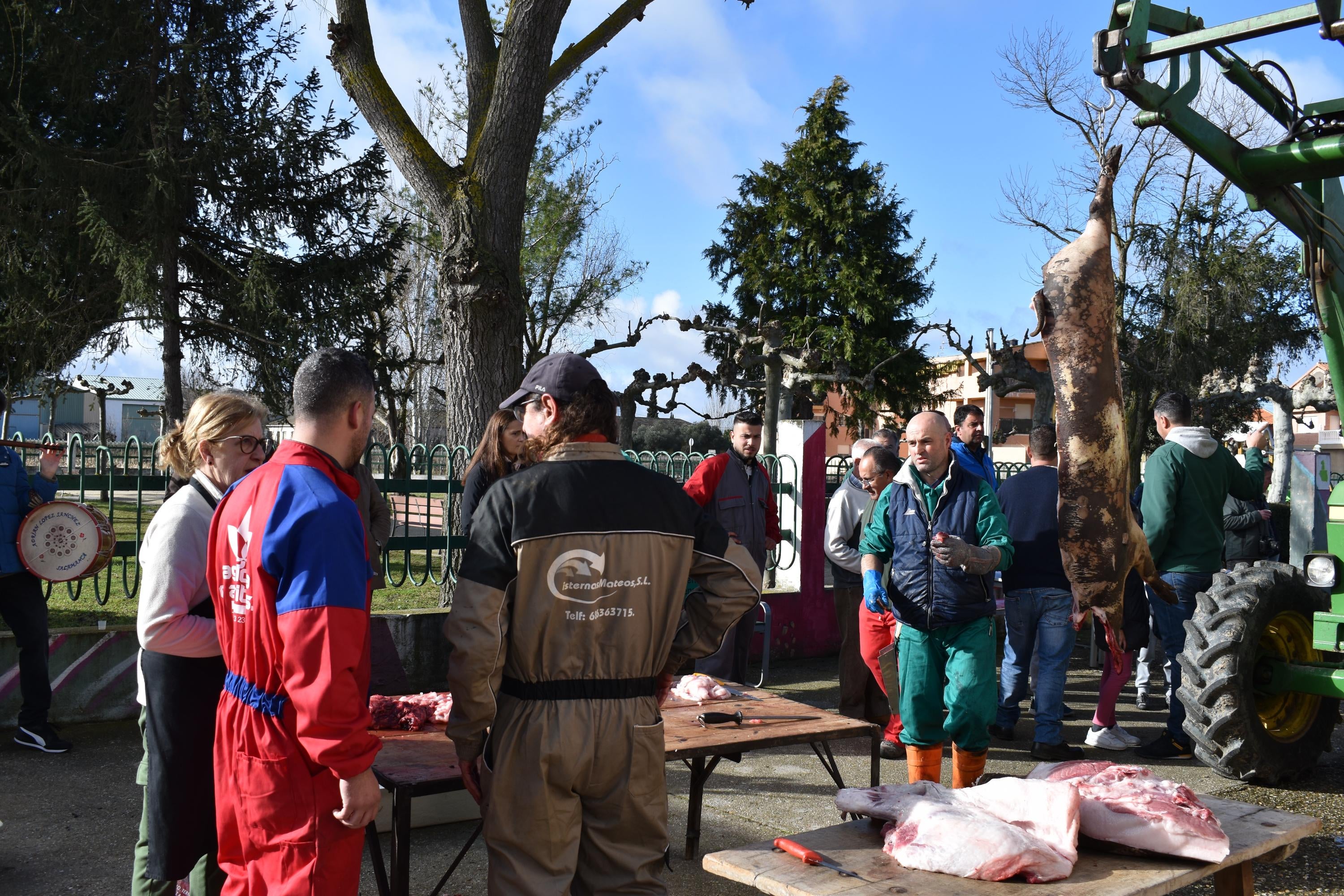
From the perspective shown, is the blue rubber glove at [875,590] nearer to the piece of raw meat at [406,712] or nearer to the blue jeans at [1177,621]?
the piece of raw meat at [406,712]

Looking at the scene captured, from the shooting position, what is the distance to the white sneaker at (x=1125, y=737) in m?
6.89

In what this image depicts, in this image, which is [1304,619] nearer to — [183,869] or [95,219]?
[183,869]

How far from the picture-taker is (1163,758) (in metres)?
6.66

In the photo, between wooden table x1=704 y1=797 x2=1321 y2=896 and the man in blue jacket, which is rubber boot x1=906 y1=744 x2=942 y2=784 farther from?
the man in blue jacket

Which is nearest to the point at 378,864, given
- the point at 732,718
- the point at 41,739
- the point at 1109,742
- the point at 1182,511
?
the point at 732,718

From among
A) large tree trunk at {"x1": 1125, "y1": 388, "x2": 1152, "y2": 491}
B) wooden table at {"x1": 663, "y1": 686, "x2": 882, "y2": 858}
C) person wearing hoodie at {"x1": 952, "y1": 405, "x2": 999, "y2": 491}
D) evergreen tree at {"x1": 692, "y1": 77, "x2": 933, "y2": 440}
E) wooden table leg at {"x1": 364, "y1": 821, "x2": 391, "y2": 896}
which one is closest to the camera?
wooden table leg at {"x1": 364, "y1": 821, "x2": 391, "y2": 896}

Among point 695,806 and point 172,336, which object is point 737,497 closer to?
point 695,806

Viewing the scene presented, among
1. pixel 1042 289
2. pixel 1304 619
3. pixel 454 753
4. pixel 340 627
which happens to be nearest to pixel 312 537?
pixel 340 627

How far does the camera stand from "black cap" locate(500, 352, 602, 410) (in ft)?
9.91

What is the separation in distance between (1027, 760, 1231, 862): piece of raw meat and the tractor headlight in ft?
9.49

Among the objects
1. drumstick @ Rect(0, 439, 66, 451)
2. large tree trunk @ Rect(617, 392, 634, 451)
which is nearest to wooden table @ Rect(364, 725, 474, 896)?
drumstick @ Rect(0, 439, 66, 451)

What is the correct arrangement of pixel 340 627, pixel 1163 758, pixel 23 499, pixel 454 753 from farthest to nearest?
pixel 1163 758 < pixel 23 499 < pixel 454 753 < pixel 340 627

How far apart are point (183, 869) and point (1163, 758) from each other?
5.95 m

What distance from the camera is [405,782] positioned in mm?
3379
